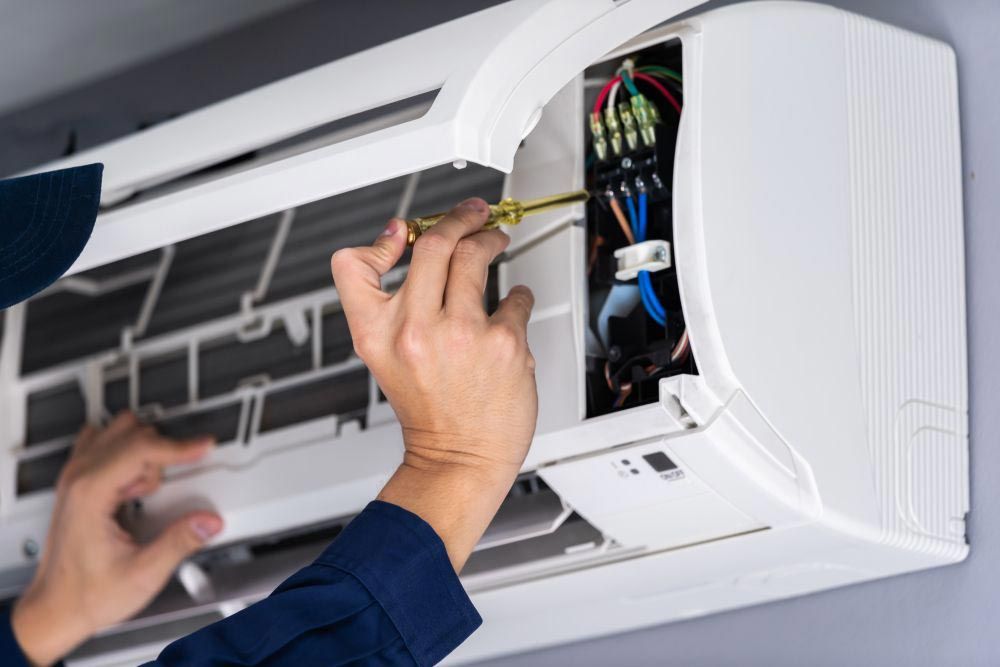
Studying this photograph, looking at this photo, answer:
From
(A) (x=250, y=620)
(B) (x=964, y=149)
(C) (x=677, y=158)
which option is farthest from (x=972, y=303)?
(A) (x=250, y=620)

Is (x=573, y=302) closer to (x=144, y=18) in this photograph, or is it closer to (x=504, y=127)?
(x=504, y=127)

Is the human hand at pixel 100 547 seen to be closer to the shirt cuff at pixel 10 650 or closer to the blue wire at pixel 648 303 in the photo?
the shirt cuff at pixel 10 650

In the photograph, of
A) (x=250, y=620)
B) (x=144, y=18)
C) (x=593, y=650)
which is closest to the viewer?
(x=250, y=620)


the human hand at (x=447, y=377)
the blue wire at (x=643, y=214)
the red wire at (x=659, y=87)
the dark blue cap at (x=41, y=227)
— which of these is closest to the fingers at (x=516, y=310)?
the human hand at (x=447, y=377)

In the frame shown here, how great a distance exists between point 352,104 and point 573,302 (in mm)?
303

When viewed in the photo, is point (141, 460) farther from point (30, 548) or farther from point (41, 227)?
point (41, 227)

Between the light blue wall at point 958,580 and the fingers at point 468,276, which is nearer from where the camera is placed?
the fingers at point 468,276

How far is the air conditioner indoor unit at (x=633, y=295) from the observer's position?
3.69ft

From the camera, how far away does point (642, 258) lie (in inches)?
47.1

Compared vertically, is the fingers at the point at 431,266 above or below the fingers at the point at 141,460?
above

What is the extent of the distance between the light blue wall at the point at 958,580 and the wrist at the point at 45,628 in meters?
0.85

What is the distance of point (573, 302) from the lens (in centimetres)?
123

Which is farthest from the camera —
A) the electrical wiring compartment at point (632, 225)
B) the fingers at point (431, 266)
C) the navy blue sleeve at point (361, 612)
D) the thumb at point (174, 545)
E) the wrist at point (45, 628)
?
the wrist at point (45, 628)

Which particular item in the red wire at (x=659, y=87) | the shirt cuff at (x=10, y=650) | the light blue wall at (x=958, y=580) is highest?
the red wire at (x=659, y=87)
